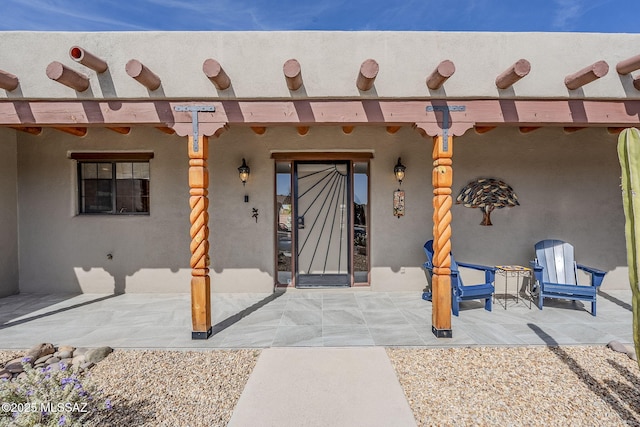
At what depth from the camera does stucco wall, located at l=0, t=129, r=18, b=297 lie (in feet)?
16.9

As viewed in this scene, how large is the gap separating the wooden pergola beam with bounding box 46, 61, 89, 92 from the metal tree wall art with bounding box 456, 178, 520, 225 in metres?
5.68

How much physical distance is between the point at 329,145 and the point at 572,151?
14.4 feet

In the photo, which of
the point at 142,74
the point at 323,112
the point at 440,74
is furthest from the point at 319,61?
Answer: the point at 142,74

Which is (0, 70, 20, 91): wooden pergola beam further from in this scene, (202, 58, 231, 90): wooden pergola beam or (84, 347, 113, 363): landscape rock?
(84, 347, 113, 363): landscape rock

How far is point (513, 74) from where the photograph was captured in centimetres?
325

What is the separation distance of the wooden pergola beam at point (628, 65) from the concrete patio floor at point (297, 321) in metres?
3.11

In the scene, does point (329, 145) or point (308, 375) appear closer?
point (308, 375)

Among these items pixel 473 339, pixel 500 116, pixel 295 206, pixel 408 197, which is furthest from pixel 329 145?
pixel 473 339

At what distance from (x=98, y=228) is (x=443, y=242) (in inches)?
228

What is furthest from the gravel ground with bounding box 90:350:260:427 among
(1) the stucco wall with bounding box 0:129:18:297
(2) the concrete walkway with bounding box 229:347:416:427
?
(1) the stucco wall with bounding box 0:129:18:297

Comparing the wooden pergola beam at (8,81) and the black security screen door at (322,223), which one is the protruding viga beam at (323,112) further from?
the black security screen door at (322,223)

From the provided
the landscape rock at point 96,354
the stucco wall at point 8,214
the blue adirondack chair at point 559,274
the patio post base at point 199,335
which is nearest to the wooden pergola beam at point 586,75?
the blue adirondack chair at point 559,274

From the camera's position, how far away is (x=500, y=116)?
12.0ft

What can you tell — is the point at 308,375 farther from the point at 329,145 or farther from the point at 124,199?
the point at 124,199
